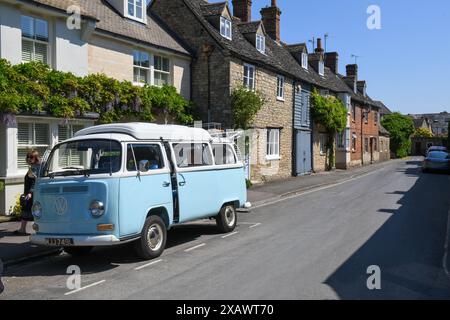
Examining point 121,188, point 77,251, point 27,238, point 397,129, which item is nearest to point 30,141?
point 27,238

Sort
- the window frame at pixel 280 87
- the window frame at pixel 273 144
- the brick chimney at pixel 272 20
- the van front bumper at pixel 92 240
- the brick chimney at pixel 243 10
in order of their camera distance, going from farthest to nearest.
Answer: the brick chimney at pixel 272 20, the brick chimney at pixel 243 10, the window frame at pixel 280 87, the window frame at pixel 273 144, the van front bumper at pixel 92 240

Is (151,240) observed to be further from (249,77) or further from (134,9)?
(249,77)

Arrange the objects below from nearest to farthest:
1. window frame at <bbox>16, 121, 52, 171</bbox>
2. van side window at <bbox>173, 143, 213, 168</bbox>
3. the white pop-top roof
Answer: the white pop-top roof < van side window at <bbox>173, 143, 213, 168</bbox> < window frame at <bbox>16, 121, 52, 171</bbox>

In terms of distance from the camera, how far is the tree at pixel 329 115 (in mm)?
31375

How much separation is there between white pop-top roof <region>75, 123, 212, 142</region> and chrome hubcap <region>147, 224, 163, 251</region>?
1.71 m

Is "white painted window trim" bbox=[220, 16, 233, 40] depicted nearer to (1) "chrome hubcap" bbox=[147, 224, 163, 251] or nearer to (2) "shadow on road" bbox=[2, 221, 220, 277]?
(2) "shadow on road" bbox=[2, 221, 220, 277]

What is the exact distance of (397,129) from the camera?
6525 cm

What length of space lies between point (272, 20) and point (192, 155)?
2286 centimetres

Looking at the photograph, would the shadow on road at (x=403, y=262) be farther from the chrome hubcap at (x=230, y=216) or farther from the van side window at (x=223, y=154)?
the van side window at (x=223, y=154)

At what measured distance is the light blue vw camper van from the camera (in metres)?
7.73

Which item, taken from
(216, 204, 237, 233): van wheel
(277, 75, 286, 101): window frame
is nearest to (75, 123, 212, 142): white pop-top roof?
(216, 204, 237, 233): van wheel

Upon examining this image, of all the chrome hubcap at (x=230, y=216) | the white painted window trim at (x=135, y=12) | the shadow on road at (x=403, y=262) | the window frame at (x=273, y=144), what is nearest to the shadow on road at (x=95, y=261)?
the chrome hubcap at (x=230, y=216)

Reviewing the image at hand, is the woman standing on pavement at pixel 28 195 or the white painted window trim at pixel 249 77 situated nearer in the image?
the woman standing on pavement at pixel 28 195

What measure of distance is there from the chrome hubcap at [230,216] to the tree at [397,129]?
192 feet
